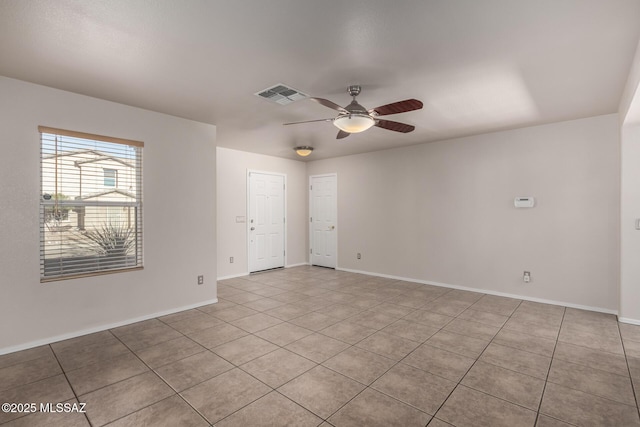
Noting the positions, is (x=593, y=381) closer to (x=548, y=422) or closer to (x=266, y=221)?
(x=548, y=422)

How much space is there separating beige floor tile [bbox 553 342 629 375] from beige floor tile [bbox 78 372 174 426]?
339 centimetres

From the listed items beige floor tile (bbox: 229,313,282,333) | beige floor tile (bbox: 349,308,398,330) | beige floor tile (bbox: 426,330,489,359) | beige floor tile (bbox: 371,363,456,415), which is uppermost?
beige floor tile (bbox: 229,313,282,333)

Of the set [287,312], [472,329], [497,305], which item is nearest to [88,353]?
[287,312]

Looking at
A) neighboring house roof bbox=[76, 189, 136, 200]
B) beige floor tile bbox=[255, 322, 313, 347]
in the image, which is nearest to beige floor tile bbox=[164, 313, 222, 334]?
beige floor tile bbox=[255, 322, 313, 347]

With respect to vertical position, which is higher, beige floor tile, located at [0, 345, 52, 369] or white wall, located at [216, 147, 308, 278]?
white wall, located at [216, 147, 308, 278]

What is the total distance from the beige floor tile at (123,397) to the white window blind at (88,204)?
5.00 ft

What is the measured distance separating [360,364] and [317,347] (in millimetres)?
499

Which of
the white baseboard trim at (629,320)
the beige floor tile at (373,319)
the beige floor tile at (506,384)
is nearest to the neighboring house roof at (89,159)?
the beige floor tile at (373,319)

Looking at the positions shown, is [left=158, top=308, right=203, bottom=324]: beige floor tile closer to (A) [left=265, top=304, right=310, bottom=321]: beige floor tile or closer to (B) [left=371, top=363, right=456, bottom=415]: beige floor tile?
(A) [left=265, top=304, right=310, bottom=321]: beige floor tile

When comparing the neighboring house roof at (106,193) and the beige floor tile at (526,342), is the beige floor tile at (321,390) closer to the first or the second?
the beige floor tile at (526,342)

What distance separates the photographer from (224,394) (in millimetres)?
2270

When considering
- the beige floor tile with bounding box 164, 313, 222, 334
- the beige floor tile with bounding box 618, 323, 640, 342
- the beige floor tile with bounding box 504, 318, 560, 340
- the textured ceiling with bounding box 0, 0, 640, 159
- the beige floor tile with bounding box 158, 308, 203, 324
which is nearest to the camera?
the textured ceiling with bounding box 0, 0, 640, 159

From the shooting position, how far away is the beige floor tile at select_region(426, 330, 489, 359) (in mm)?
2939

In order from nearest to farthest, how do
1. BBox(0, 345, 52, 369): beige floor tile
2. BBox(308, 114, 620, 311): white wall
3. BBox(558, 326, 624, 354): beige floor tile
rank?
BBox(0, 345, 52, 369): beige floor tile → BBox(558, 326, 624, 354): beige floor tile → BBox(308, 114, 620, 311): white wall
